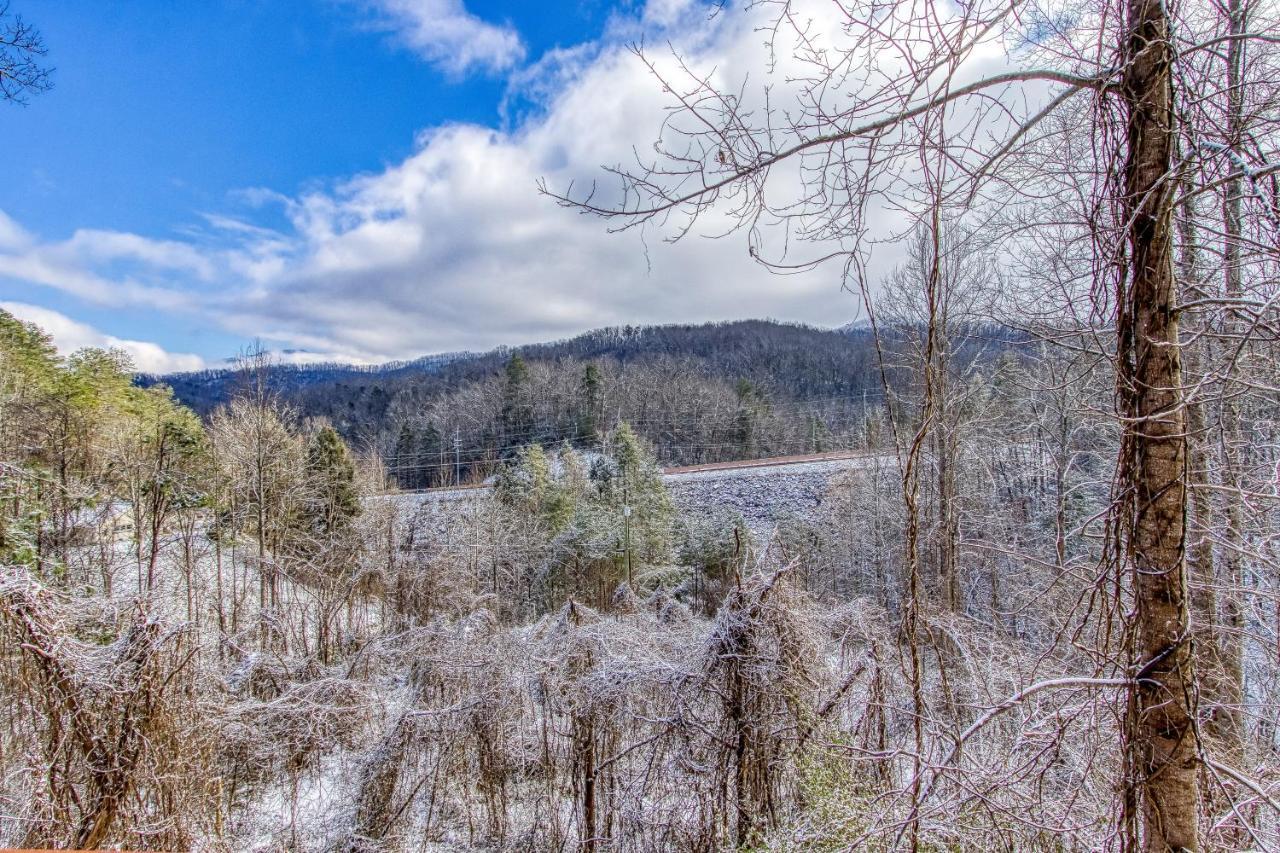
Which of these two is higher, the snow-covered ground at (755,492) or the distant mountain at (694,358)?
the distant mountain at (694,358)

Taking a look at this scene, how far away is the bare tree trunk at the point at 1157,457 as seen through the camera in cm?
127

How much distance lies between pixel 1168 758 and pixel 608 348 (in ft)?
198

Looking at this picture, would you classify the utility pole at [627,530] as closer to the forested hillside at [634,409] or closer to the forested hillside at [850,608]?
the forested hillside at [850,608]

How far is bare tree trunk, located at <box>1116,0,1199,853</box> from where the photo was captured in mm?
1271

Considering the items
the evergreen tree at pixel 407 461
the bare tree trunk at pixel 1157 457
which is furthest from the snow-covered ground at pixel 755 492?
the bare tree trunk at pixel 1157 457

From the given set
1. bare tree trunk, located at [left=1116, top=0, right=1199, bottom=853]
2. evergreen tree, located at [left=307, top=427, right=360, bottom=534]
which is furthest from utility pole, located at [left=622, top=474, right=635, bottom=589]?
bare tree trunk, located at [left=1116, top=0, right=1199, bottom=853]

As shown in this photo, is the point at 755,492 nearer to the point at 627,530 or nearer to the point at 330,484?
the point at 627,530

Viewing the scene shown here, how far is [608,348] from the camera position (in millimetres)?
60656

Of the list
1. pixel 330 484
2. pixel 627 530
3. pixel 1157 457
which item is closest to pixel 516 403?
pixel 330 484

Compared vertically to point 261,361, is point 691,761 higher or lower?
lower

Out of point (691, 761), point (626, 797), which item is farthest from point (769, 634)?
point (626, 797)

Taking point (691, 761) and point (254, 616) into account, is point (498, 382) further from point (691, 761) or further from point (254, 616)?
point (691, 761)

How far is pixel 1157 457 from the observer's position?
1.29m

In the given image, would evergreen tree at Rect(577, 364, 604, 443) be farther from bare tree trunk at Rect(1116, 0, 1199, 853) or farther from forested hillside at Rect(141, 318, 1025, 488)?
bare tree trunk at Rect(1116, 0, 1199, 853)
